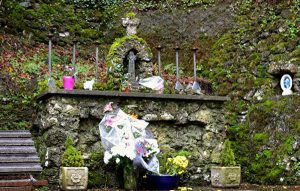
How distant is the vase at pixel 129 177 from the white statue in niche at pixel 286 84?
11.8 ft

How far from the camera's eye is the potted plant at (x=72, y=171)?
6.99 meters

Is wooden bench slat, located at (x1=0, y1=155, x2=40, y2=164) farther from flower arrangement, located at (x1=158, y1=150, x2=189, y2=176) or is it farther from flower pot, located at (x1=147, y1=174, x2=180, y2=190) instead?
flower arrangement, located at (x1=158, y1=150, x2=189, y2=176)

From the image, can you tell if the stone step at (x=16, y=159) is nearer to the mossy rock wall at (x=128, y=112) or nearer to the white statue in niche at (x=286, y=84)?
the mossy rock wall at (x=128, y=112)

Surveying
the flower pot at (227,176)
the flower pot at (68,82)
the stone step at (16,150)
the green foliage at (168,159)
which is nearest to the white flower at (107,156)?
the green foliage at (168,159)

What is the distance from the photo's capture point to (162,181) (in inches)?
296

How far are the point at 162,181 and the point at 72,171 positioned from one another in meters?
1.41

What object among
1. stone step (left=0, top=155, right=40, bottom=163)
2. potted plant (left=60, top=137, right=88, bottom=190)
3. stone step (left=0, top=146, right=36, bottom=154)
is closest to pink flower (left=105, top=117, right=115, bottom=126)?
potted plant (left=60, top=137, right=88, bottom=190)

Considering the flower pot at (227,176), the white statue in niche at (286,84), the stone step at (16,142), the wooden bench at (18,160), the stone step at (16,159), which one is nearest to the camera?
the wooden bench at (18,160)

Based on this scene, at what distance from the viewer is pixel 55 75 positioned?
11141 millimetres

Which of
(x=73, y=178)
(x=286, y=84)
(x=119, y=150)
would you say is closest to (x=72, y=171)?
(x=73, y=178)

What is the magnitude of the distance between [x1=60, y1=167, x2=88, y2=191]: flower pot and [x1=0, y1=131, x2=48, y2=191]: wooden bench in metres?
0.98

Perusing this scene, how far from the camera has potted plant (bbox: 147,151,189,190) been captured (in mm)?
7531

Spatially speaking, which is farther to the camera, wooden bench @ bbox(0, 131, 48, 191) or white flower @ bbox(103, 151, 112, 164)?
white flower @ bbox(103, 151, 112, 164)

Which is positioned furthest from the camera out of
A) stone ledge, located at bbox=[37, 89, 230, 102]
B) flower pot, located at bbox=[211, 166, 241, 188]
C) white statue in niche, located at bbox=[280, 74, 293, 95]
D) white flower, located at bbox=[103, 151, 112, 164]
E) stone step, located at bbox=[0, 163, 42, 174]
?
white statue in niche, located at bbox=[280, 74, 293, 95]
